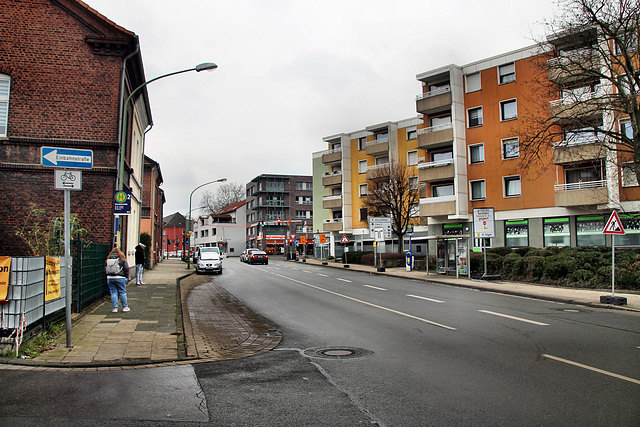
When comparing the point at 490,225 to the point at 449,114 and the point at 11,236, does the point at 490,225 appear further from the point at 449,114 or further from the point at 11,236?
the point at 11,236

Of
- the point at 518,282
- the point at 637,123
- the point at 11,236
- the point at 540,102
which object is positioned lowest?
the point at 518,282

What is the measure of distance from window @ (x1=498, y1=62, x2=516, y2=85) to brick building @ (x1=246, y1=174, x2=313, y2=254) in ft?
198

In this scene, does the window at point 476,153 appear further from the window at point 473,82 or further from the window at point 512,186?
the window at point 473,82

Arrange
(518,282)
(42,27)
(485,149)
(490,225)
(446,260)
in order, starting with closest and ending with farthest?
(42,27)
(518,282)
(490,225)
(446,260)
(485,149)

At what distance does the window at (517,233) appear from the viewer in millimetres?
32781

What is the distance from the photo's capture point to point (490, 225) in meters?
23.8

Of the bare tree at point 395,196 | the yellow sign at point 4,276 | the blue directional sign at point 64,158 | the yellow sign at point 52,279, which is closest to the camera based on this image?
the yellow sign at point 4,276

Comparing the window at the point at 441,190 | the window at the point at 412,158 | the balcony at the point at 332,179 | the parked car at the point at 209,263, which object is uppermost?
the window at the point at 412,158

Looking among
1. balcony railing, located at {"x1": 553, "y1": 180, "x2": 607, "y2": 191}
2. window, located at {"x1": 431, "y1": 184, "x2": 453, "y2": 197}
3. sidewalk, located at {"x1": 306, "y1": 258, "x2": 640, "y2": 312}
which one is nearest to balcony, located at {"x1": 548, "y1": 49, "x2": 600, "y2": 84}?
sidewalk, located at {"x1": 306, "y1": 258, "x2": 640, "y2": 312}

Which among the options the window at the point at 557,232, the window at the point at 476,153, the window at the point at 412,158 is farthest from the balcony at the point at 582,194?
the window at the point at 412,158

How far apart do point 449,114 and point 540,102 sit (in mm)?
8015

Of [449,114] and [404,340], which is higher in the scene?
[449,114]

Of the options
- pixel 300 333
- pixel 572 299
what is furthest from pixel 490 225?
pixel 300 333

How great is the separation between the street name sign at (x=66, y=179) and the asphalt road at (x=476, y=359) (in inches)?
180
